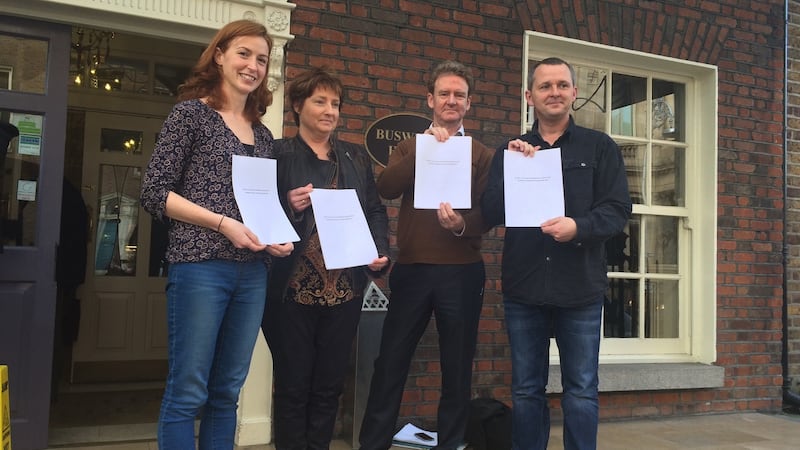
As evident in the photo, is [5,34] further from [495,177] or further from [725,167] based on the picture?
[725,167]

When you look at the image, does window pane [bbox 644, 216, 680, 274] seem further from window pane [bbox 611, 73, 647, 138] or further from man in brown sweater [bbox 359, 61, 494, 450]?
man in brown sweater [bbox 359, 61, 494, 450]

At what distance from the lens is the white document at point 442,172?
261 cm

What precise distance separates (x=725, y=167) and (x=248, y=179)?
3.99 meters

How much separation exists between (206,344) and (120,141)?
431 centimetres

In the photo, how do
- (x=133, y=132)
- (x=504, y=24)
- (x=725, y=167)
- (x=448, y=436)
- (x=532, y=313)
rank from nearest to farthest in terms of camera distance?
(x=532, y=313)
(x=448, y=436)
(x=504, y=24)
(x=725, y=167)
(x=133, y=132)

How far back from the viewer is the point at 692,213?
4750 mm

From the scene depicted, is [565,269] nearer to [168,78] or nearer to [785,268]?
[785,268]

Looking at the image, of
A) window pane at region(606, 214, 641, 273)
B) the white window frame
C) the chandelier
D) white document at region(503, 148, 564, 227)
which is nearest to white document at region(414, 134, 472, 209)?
white document at region(503, 148, 564, 227)

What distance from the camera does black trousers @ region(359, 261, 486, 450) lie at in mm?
Result: 2732

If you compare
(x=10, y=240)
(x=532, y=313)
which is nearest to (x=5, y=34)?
(x=10, y=240)

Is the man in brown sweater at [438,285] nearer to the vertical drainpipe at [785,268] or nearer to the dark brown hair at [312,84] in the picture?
the dark brown hair at [312,84]

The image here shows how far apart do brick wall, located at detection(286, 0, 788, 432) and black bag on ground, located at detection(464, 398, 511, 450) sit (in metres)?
0.45

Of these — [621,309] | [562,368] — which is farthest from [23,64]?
[621,309]

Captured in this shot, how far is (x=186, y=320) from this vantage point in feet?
6.52
